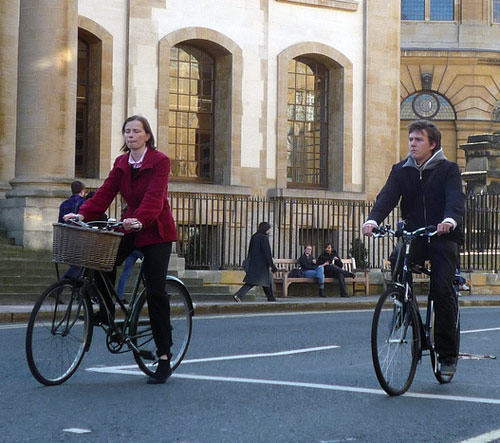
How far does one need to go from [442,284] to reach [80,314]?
2443 mm

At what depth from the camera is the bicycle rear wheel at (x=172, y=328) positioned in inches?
319

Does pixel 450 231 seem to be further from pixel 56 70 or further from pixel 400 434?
pixel 56 70

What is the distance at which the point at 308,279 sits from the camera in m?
23.5

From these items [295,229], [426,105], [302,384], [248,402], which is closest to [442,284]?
[302,384]

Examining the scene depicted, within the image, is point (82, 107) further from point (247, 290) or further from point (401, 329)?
point (401, 329)

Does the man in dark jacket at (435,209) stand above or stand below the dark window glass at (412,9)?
below

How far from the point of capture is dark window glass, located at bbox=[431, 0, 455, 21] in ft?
171

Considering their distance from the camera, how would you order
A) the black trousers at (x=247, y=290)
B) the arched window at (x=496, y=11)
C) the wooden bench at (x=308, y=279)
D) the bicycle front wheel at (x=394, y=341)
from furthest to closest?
the arched window at (x=496, y=11), the wooden bench at (x=308, y=279), the black trousers at (x=247, y=290), the bicycle front wheel at (x=394, y=341)

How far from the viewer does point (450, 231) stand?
26.1 ft

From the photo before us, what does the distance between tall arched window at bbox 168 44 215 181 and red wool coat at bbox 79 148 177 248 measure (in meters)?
18.5

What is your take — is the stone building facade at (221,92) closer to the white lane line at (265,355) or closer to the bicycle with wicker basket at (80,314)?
the white lane line at (265,355)

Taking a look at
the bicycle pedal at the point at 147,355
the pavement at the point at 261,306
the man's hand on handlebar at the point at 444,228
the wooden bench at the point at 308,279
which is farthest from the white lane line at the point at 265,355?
the wooden bench at the point at 308,279

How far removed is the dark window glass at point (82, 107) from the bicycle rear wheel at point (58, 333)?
59.0 feet

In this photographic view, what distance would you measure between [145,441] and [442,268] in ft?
9.39
